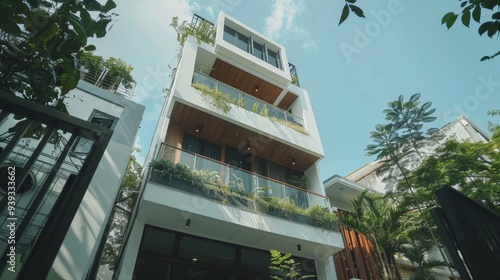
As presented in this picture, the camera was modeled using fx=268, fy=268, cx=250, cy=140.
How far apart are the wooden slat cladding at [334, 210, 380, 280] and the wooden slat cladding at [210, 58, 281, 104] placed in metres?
6.82

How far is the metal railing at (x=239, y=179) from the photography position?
7.41 meters

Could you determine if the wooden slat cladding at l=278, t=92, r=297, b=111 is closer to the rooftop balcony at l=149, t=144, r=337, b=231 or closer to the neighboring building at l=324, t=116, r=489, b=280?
the neighboring building at l=324, t=116, r=489, b=280

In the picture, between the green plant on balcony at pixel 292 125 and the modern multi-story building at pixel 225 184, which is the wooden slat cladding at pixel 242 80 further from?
the green plant on balcony at pixel 292 125

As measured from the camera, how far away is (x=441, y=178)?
10.5 m

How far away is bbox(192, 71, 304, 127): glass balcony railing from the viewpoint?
9.97 metres

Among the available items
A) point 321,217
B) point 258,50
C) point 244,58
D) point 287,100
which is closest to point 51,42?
point 321,217

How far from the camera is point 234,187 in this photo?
7691 millimetres

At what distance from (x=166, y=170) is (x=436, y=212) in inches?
233

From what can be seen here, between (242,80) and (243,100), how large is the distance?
2.38 m

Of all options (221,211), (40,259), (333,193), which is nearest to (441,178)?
(333,193)

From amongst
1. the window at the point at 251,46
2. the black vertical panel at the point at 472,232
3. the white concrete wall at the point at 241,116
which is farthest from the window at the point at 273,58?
the black vertical panel at the point at 472,232

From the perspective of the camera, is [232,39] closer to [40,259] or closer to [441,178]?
[441,178]

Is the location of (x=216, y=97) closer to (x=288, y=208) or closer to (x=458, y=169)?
(x=288, y=208)

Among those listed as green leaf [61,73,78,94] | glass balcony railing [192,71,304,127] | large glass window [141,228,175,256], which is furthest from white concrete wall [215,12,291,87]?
green leaf [61,73,78,94]
